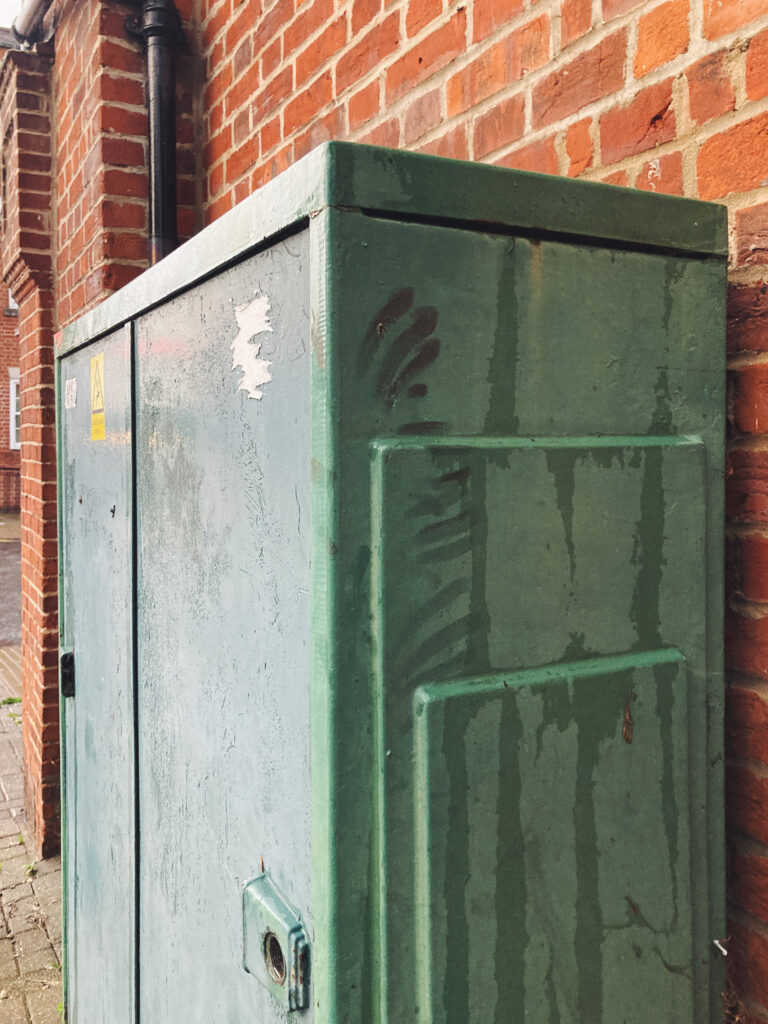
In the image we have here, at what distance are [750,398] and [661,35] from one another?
554 millimetres

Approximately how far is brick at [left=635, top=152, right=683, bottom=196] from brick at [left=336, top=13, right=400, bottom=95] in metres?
0.81

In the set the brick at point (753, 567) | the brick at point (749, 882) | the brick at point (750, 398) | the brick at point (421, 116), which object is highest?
the brick at point (421, 116)

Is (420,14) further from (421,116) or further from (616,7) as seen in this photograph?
(616,7)

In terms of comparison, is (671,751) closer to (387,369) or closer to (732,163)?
(387,369)

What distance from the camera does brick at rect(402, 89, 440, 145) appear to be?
67.1 inches

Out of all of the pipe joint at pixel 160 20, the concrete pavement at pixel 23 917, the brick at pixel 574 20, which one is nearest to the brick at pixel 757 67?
the brick at pixel 574 20

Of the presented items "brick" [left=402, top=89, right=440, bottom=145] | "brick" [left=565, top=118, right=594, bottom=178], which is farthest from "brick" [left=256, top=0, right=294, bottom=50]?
"brick" [left=565, top=118, right=594, bottom=178]

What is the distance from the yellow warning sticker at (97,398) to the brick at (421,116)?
791 millimetres

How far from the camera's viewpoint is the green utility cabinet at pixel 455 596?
0.85 m

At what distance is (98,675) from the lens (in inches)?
72.1

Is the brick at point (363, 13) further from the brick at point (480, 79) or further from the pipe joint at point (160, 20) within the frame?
the pipe joint at point (160, 20)

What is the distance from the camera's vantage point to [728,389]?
1.18 m

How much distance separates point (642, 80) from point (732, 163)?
0.23m

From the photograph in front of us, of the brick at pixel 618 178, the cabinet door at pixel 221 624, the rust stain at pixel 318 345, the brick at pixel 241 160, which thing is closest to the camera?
the rust stain at pixel 318 345
